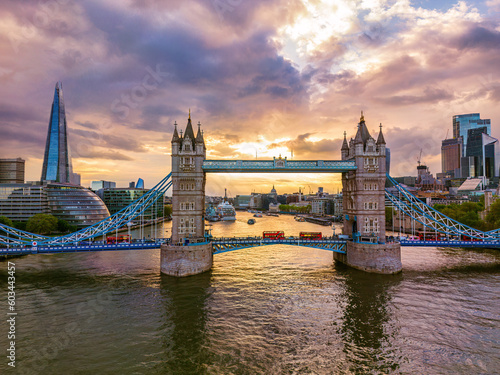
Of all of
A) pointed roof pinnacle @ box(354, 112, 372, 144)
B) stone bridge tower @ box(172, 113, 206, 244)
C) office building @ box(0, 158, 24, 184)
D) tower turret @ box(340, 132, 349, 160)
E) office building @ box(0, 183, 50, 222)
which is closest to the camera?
stone bridge tower @ box(172, 113, 206, 244)

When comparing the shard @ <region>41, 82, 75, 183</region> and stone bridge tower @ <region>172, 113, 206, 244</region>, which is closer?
stone bridge tower @ <region>172, 113, 206, 244</region>

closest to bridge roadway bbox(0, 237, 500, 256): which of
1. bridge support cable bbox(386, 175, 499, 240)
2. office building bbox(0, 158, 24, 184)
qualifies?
bridge support cable bbox(386, 175, 499, 240)

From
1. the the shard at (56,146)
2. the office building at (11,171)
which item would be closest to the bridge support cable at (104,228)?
the the shard at (56,146)

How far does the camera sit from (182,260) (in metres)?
48.8

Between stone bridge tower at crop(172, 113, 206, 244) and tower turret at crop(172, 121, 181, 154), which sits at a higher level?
tower turret at crop(172, 121, 181, 154)

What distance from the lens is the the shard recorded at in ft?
438

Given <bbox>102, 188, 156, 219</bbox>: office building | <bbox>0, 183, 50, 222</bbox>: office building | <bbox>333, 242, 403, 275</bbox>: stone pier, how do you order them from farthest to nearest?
<bbox>102, 188, 156, 219</bbox>: office building
<bbox>0, 183, 50, 222</bbox>: office building
<bbox>333, 242, 403, 275</bbox>: stone pier

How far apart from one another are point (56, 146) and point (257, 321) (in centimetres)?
14290

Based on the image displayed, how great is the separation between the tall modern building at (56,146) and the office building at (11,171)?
44.9m

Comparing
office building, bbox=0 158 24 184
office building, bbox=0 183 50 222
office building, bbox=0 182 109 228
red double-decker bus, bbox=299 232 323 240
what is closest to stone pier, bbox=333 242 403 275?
red double-decker bus, bbox=299 232 323 240

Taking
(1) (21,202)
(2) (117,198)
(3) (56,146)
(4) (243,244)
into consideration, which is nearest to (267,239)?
(4) (243,244)

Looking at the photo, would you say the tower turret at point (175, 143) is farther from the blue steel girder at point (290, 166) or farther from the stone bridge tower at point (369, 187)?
the stone bridge tower at point (369, 187)

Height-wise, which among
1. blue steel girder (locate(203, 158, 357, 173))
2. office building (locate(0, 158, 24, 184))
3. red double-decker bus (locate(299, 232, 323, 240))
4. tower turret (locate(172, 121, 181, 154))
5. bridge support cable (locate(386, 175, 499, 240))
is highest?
office building (locate(0, 158, 24, 184))

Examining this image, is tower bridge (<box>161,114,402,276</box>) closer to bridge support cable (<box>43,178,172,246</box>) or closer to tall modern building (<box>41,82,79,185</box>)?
bridge support cable (<box>43,178,172,246</box>)
